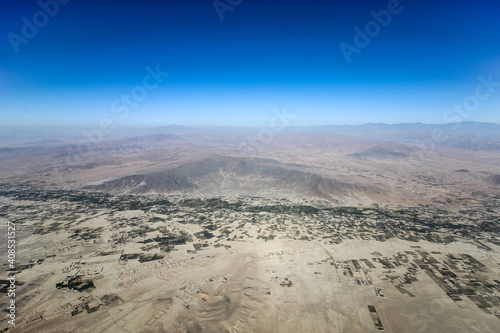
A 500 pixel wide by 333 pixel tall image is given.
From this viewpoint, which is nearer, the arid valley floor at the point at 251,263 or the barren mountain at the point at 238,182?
the arid valley floor at the point at 251,263

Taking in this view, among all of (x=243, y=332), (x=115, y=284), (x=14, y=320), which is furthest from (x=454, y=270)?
(x=14, y=320)

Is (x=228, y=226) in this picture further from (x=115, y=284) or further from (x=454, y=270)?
(x=454, y=270)

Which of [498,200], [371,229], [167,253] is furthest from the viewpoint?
[498,200]

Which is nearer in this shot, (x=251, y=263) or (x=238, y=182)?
(x=251, y=263)

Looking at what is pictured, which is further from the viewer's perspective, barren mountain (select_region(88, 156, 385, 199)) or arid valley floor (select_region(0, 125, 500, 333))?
barren mountain (select_region(88, 156, 385, 199))

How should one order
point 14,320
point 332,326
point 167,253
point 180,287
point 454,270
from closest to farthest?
1. point 14,320
2. point 332,326
3. point 180,287
4. point 454,270
5. point 167,253

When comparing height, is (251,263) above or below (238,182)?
above

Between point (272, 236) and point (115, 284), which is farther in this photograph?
point (272, 236)

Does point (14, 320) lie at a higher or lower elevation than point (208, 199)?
higher

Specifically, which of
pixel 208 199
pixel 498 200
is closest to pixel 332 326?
pixel 208 199
